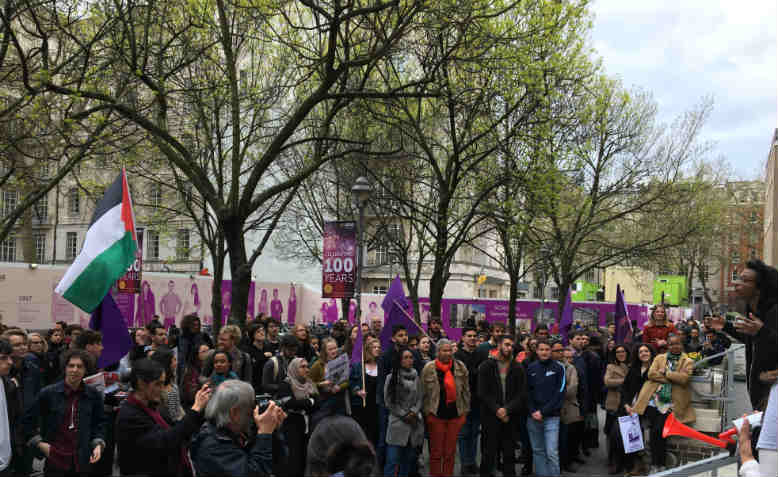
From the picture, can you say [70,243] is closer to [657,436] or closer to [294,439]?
[294,439]

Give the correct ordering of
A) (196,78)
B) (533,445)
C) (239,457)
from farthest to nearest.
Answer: (196,78)
(533,445)
(239,457)

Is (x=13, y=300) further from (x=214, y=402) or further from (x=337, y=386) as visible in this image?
(x=214, y=402)

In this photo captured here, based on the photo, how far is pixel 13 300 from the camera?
2423 cm

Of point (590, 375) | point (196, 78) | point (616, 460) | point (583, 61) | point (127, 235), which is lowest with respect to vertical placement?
point (616, 460)

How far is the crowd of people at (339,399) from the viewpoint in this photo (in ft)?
15.5

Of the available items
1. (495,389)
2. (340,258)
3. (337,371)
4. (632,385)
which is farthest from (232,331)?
(340,258)

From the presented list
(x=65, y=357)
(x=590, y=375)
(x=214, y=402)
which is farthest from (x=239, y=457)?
(x=590, y=375)

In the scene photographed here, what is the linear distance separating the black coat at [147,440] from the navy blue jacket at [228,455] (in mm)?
266

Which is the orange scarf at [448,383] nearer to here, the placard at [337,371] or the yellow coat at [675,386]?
the placard at [337,371]

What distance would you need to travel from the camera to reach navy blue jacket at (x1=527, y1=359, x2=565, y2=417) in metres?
10.2

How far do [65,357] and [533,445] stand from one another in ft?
19.6

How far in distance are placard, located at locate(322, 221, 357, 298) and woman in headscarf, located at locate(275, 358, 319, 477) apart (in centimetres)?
843

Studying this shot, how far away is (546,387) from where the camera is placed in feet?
33.9

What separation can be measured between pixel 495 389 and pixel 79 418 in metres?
5.62
